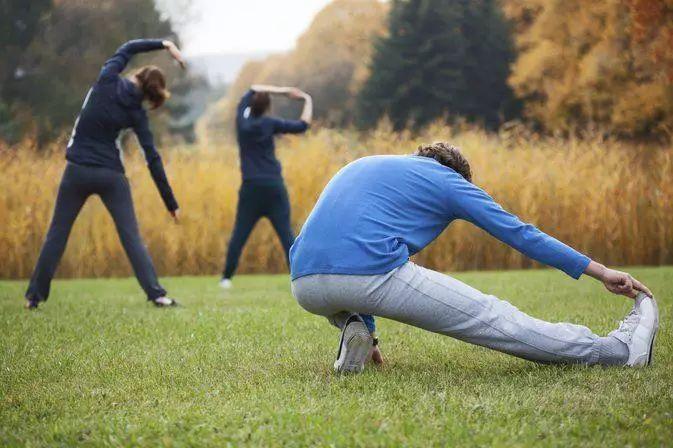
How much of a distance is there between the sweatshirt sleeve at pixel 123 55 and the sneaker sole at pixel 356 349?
4.15 meters

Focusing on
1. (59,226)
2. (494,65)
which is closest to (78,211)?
(59,226)

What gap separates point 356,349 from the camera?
471 cm

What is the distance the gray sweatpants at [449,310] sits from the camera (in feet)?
Result: 14.4

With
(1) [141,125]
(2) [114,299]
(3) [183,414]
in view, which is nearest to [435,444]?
(3) [183,414]

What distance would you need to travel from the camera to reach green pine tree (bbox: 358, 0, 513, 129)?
3781 centimetres

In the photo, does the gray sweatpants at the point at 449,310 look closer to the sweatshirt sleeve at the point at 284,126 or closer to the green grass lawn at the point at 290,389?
the green grass lawn at the point at 290,389

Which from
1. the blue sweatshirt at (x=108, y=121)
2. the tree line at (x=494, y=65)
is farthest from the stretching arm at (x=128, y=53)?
the tree line at (x=494, y=65)

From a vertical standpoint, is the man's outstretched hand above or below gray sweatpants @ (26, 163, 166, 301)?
above

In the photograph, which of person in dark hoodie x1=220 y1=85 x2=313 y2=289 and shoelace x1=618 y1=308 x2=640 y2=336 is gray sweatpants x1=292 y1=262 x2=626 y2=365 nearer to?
shoelace x1=618 y1=308 x2=640 y2=336

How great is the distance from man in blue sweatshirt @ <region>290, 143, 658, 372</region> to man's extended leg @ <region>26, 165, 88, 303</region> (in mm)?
3847

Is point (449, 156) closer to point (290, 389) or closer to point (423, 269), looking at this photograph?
point (423, 269)

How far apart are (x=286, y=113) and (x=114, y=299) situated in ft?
149

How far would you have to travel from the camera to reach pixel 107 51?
39000 mm

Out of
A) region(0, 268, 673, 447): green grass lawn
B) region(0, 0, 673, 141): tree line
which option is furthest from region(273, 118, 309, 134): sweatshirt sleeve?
region(0, 0, 673, 141): tree line
